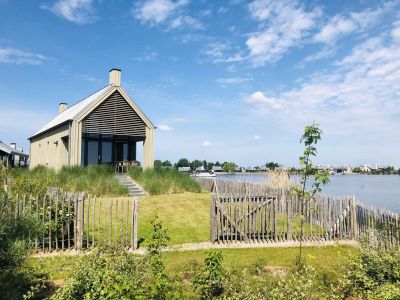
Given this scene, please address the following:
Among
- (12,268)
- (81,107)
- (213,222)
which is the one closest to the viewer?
(12,268)

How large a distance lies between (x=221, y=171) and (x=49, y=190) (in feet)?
517

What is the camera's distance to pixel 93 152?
30.3 m

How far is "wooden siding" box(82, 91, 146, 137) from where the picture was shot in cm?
2712

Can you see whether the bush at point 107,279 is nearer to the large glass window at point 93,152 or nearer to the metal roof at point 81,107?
the metal roof at point 81,107

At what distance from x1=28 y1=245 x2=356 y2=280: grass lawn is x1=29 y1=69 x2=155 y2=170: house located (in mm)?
17410

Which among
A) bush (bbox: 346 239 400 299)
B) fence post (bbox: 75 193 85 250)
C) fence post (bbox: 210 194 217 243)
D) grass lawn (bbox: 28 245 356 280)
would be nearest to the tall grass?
fence post (bbox: 210 194 217 243)

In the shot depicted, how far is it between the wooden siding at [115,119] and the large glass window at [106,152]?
3.47m

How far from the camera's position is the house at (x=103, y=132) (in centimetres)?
2627

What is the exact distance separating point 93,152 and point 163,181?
9.72 m

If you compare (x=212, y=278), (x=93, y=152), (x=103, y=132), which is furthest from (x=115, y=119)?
(x=212, y=278)

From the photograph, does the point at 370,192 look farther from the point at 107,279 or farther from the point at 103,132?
the point at 107,279

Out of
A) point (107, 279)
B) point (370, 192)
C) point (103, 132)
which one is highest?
point (103, 132)

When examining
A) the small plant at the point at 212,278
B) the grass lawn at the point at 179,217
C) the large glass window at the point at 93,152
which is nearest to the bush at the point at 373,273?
the small plant at the point at 212,278

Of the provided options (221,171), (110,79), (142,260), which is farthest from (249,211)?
(221,171)
